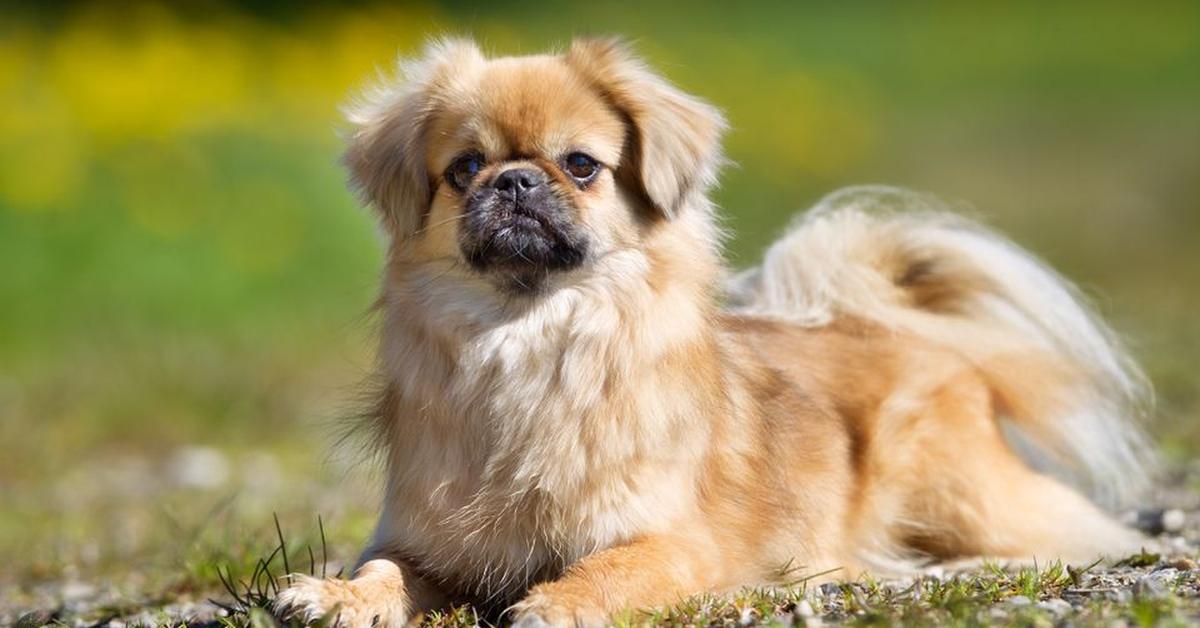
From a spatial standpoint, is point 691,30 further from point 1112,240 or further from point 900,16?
point 1112,240

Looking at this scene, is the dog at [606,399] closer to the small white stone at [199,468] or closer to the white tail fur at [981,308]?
the white tail fur at [981,308]

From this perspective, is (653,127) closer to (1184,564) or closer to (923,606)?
(923,606)

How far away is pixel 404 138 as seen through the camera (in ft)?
14.1

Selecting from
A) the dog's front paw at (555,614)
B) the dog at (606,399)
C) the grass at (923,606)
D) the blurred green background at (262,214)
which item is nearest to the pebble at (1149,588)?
the grass at (923,606)

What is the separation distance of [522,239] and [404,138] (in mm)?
555

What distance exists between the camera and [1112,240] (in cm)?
1262

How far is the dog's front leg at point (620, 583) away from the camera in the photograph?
3.54 meters

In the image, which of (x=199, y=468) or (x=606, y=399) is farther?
(x=199, y=468)

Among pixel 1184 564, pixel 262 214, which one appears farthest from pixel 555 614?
pixel 262 214

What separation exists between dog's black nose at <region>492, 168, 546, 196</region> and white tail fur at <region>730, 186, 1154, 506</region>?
1474 mm

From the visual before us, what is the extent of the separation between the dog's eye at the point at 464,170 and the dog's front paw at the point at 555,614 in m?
1.17

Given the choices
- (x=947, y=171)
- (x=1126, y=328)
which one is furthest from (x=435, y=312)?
(x=947, y=171)

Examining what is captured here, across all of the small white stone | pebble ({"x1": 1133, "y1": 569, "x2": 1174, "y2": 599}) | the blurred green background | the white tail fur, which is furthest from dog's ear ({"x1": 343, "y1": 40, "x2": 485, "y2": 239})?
the small white stone

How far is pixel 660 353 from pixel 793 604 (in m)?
0.73
